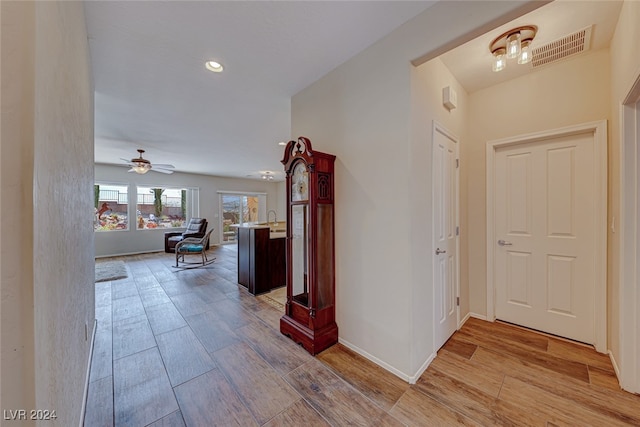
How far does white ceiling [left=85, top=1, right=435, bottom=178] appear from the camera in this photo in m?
1.55

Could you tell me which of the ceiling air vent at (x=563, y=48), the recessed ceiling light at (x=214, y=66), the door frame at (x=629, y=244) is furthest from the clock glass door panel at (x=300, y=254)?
the ceiling air vent at (x=563, y=48)

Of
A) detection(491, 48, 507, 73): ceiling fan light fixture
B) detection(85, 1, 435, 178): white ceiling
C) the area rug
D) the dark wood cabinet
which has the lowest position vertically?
the area rug

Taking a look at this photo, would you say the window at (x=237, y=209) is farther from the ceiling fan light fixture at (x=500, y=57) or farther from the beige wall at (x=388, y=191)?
the ceiling fan light fixture at (x=500, y=57)

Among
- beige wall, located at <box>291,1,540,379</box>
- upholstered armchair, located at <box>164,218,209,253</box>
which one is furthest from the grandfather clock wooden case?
upholstered armchair, located at <box>164,218,209,253</box>

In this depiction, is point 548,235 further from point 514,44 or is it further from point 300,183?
point 300,183

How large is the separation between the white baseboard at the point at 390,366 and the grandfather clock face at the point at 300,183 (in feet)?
4.63

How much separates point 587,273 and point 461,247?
1.02 m

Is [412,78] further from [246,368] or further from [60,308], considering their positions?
[246,368]

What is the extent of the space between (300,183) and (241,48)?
122 centimetres

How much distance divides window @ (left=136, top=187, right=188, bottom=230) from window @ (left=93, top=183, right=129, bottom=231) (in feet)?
1.06

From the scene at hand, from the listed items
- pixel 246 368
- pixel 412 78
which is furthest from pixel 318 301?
pixel 412 78

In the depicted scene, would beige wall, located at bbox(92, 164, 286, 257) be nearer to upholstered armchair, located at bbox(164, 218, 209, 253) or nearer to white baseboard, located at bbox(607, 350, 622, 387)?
upholstered armchair, located at bbox(164, 218, 209, 253)

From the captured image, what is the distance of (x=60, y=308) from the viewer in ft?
Result: 3.21

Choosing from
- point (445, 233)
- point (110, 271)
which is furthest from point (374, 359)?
point (110, 271)
